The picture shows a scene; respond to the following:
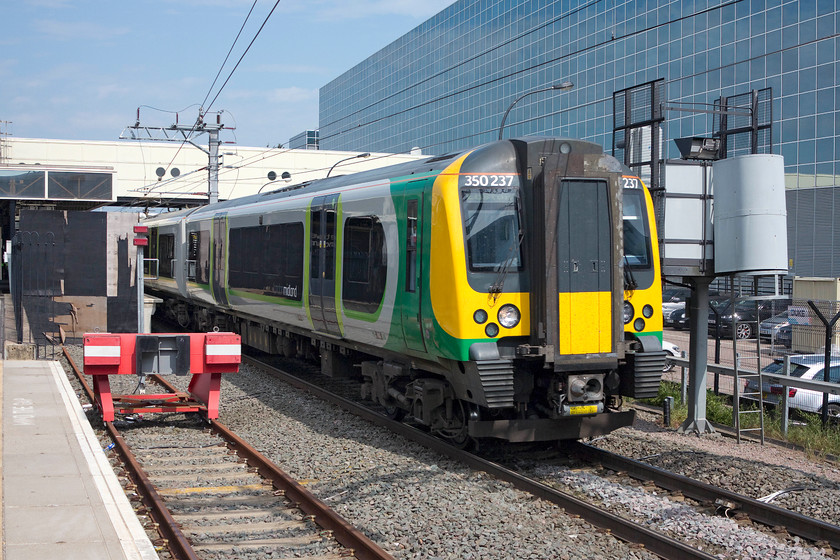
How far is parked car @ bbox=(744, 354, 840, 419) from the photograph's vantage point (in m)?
12.7

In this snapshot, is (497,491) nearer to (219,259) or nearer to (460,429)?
(460,429)

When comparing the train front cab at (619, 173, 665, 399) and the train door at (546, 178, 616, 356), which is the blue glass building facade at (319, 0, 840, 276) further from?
the train door at (546, 178, 616, 356)

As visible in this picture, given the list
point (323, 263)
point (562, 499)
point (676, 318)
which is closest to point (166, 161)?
point (676, 318)

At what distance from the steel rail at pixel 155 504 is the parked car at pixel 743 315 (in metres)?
7.41

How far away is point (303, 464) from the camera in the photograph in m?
9.16

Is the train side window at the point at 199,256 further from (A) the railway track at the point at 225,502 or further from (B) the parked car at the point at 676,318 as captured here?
(B) the parked car at the point at 676,318

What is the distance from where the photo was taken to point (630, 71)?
49.0 meters

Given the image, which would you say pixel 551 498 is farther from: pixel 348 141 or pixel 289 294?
pixel 348 141

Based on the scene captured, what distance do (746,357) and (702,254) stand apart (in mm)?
2125

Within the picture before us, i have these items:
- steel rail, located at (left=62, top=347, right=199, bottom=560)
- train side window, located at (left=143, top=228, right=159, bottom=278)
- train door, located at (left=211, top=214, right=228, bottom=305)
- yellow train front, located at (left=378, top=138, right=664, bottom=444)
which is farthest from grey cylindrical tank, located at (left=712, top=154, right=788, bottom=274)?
train side window, located at (left=143, top=228, right=159, bottom=278)

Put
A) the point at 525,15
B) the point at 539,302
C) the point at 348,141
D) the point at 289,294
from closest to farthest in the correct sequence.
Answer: the point at 539,302
the point at 289,294
the point at 525,15
the point at 348,141

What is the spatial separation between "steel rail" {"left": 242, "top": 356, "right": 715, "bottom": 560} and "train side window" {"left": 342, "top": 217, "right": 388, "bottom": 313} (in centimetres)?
150

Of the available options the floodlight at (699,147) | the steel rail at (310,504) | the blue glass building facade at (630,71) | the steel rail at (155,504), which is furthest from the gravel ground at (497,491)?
the blue glass building facade at (630,71)

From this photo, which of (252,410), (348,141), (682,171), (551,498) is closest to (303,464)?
(551,498)
